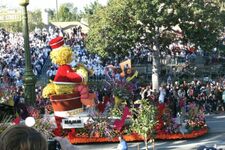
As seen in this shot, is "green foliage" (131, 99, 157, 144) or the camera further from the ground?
the camera

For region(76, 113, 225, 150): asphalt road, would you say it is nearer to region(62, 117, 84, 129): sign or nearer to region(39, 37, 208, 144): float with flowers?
region(39, 37, 208, 144): float with flowers

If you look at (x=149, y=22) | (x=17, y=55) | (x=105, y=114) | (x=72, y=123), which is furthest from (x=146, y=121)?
(x=17, y=55)

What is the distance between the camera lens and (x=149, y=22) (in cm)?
2431

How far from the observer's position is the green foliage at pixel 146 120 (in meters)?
14.0

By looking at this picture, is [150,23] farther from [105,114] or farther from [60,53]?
[60,53]

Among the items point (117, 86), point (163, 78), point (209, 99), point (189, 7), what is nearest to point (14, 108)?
point (117, 86)

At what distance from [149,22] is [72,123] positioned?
10409 mm

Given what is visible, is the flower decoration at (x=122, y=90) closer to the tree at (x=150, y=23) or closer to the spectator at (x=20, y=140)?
the tree at (x=150, y=23)

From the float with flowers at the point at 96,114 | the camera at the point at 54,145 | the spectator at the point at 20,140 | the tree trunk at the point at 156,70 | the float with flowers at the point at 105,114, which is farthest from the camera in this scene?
the tree trunk at the point at 156,70

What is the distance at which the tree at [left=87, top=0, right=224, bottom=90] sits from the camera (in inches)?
938

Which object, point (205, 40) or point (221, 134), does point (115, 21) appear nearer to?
point (205, 40)

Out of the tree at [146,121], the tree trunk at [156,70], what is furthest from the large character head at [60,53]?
the tree trunk at [156,70]

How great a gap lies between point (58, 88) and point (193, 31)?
1179 centimetres

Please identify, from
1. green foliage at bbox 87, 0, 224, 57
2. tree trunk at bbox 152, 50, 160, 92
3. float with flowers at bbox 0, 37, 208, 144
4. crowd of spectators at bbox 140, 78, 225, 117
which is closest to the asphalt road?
float with flowers at bbox 0, 37, 208, 144
